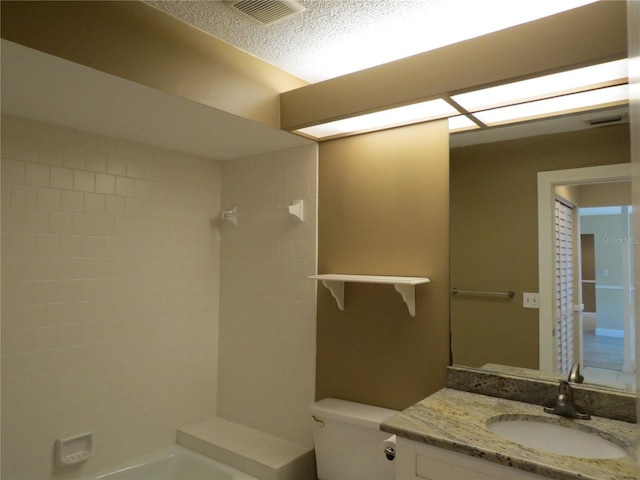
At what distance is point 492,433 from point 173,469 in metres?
1.88

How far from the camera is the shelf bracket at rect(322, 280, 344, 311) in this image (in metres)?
2.33

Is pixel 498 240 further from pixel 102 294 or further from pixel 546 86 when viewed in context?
pixel 102 294

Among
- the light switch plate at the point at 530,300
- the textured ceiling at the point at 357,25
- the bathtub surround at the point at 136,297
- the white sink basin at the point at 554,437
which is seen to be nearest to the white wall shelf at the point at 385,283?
the bathtub surround at the point at 136,297

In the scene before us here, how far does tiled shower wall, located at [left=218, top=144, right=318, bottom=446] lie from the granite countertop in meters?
0.95

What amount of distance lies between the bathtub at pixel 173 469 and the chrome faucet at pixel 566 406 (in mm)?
1501

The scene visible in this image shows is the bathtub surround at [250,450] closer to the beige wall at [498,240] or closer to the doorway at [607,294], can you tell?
the beige wall at [498,240]

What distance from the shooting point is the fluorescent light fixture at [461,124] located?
2016 millimetres

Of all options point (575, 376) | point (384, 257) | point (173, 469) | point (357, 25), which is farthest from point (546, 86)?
point (173, 469)

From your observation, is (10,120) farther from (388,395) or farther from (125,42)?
(388,395)

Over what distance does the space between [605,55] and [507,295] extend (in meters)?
0.99

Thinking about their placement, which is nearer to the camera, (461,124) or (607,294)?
(607,294)

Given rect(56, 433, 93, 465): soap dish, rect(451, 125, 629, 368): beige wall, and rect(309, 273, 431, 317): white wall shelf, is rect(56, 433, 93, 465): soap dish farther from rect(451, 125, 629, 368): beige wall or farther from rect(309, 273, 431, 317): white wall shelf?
rect(451, 125, 629, 368): beige wall

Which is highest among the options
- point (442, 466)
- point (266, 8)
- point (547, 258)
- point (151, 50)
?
point (266, 8)

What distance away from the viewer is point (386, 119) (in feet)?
7.07
